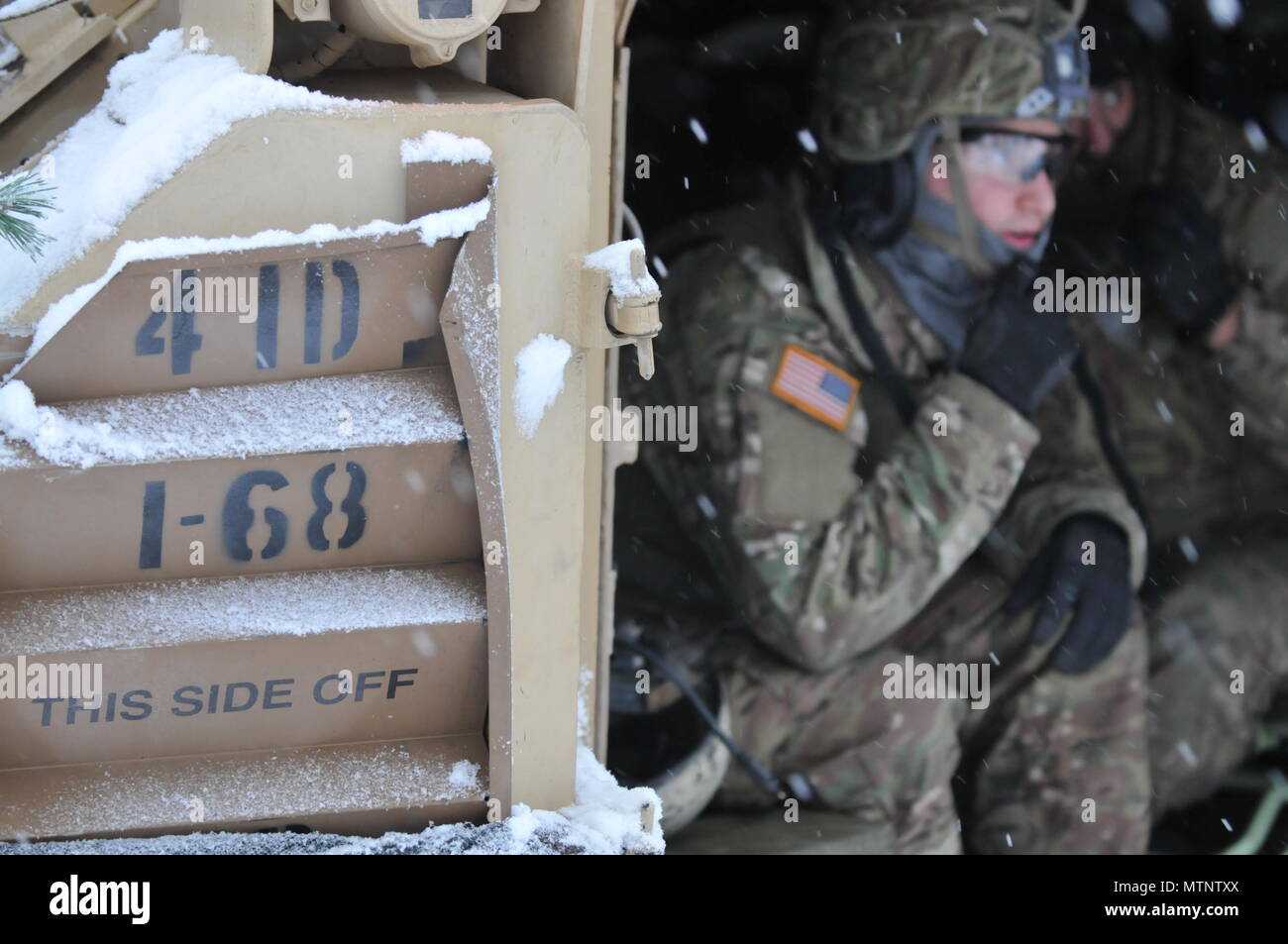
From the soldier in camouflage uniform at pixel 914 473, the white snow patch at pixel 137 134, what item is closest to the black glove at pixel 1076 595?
the soldier in camouflage uniform at pixel 914 473

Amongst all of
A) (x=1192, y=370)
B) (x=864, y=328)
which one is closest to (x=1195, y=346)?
(x=1192, y=370)

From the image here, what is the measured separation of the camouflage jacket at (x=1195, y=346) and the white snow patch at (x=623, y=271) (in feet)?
8.09

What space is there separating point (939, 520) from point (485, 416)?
76.7 inches

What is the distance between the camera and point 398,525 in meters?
2.06

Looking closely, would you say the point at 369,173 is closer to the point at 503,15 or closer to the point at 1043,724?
the point at 503,15

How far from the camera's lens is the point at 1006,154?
153 inches

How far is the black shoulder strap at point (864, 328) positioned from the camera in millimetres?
3852

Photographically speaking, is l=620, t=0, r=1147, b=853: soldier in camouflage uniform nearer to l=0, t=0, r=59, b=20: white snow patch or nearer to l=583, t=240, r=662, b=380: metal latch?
l=583, t=240, r=662, b=380: metal latch

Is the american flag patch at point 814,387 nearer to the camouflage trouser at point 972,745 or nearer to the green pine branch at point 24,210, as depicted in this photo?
the camouflage trouser at point 972,745

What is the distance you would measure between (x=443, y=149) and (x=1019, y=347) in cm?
226

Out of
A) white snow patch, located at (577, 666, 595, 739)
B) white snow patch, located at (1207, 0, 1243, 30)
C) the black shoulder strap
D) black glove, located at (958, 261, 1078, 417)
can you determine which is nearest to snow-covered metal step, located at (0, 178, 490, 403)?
white snow patch, located at (577, 666, 595, 739)

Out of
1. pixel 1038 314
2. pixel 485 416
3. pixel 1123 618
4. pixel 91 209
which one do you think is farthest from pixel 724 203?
pixel 91 209

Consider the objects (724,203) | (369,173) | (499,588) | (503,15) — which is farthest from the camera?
(724,203)

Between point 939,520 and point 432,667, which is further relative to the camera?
point 939,520
